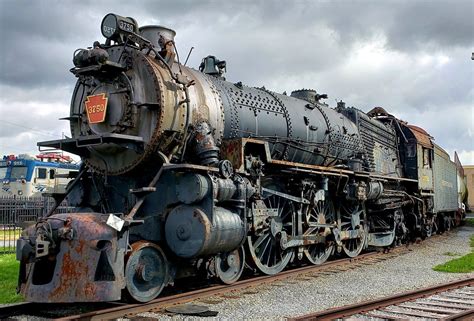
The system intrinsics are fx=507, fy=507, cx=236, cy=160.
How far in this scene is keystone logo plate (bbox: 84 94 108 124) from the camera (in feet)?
25.9

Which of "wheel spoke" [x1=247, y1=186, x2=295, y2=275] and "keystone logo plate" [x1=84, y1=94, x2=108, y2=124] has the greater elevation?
"keystone logo plate" [x1=84, y1=94, x2=108, y2=124]

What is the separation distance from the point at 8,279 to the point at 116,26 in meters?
5.56

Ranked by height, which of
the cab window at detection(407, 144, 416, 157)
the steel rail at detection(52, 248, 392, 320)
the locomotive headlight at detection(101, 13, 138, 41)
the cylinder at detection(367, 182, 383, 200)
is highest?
the locomotive headlight at detection(101, 13, 138, 41)

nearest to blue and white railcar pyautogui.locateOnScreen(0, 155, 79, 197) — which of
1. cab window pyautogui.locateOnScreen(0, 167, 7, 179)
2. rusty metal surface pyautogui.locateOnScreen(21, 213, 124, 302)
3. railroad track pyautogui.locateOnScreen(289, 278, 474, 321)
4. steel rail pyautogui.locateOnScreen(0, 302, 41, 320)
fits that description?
cab window pyautogui.locateOnScreen(0, 167, 7, 179)

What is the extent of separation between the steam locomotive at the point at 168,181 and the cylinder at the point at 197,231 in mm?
20

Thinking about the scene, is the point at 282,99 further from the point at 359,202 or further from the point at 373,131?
the point at 373,131

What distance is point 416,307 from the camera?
23.5 ft

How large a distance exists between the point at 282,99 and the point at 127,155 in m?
4.42

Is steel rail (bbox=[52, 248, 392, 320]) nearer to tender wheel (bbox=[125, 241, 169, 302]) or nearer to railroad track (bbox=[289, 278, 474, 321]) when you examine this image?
tender wheel (bbox=[125, 241, 169, 302])

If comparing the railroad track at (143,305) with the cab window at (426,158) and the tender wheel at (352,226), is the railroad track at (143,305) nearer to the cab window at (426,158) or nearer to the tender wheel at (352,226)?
the tender wheel at (352,226)

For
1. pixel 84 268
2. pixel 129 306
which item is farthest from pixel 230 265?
pixel 84 268

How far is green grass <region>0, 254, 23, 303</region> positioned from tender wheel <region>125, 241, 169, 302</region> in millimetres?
2491

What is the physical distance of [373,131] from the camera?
1548cm

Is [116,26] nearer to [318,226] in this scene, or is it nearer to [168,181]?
[168,181]
